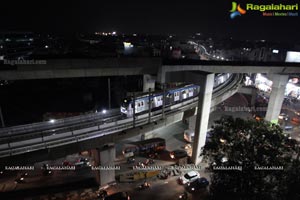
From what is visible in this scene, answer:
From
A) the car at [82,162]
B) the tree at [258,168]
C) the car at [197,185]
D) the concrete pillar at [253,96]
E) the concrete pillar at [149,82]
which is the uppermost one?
the concrete pillar at [149,82]

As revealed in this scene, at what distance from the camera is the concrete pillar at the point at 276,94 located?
2758 cm

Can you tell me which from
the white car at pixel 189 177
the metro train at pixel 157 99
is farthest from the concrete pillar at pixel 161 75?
the white car at pixel 189 177

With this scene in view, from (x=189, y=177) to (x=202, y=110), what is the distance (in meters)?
7.53

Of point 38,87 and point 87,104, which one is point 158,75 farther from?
point 38,87

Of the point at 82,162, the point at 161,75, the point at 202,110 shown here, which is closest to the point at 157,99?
the point at 161,75

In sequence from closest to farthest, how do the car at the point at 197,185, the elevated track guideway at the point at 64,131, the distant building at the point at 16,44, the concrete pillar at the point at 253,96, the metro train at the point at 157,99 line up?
1. the elevated track guideway at the point at 64,131
2. the car at the point at 197,185
3. the metro train at the point at 157,99
4. the concrete pillar at the point at 253,96
5. the distant building at the point at 16,44

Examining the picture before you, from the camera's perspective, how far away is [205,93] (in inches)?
833

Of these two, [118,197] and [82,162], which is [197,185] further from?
[82,162]

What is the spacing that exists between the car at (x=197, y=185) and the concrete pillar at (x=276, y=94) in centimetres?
1725

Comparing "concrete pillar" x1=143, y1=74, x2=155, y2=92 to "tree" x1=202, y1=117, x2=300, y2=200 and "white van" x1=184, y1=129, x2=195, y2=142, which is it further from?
"tree" x1=202, y1=117, x2=300, y2=200

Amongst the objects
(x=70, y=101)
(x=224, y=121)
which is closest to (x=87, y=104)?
(x=70, y=101)

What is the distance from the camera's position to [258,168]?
8.88 meters

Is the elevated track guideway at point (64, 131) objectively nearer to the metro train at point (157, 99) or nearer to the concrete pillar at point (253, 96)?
the metro train at point (157, 99)

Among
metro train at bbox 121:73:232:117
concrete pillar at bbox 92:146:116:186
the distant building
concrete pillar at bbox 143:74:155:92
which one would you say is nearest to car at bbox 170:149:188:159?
metro train at bbox 121:73:232:117
